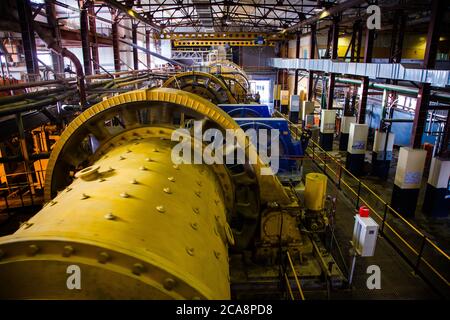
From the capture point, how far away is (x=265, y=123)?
34.9 ft

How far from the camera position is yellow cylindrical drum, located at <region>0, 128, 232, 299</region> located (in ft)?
5.76

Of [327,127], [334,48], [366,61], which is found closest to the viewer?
[366,61]

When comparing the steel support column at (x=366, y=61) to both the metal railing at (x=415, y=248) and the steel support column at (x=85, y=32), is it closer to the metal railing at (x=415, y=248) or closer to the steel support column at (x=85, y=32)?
the metal railing at (x=415, y=248)

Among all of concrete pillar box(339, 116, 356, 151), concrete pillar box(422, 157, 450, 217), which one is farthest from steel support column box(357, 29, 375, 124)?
concrete pillar box(422, 157, 450, 217)

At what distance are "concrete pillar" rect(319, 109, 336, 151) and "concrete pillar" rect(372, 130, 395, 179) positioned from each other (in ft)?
16.3

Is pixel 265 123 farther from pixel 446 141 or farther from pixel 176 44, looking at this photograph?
pixel 176 44

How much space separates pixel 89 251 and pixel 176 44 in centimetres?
3131

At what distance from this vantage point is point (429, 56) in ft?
36.0

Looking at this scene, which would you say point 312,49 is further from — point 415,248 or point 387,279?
point 387,279

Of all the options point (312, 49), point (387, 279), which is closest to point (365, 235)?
point (387, 279)

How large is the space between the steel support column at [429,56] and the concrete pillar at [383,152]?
4189mm

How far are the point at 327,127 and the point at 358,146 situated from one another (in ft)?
16.3

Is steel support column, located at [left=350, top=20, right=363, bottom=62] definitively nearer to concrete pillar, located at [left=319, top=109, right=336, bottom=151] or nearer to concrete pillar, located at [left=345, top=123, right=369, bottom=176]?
concrete pillar, located at [left=319, top=109, right=336, bottom=151]
